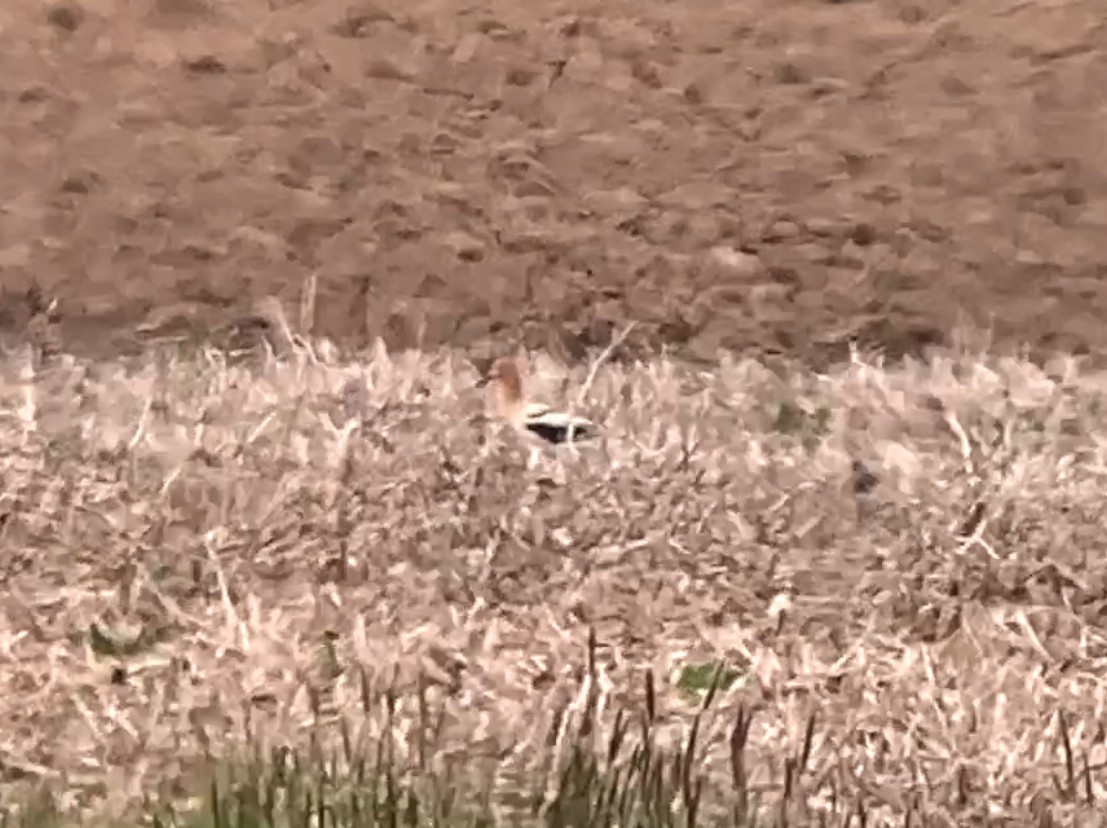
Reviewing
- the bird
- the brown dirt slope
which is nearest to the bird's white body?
the bird

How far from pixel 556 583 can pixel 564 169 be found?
54.4 inches

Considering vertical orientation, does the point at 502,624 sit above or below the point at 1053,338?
below

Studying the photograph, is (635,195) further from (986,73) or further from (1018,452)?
(1018,452)

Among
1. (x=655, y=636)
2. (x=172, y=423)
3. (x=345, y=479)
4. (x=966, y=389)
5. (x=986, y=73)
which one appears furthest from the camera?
Answer: (x=986, y=73)

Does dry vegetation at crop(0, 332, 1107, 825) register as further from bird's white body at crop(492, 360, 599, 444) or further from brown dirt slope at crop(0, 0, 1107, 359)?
brown dirt slope at crop(0, 0, 1107, 359)

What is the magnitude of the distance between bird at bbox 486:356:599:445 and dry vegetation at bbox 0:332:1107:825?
0.06 metres

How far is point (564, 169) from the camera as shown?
4.05 meters

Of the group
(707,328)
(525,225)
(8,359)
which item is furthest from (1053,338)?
(8,359)

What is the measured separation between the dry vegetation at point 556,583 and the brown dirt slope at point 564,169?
448 millimetres

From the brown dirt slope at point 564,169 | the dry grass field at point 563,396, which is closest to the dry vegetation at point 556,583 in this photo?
the dry grass field at point 563,396

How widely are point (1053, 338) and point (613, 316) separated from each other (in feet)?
3.13

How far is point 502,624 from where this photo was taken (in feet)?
9.27

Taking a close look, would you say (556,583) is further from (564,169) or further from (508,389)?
(564,169)

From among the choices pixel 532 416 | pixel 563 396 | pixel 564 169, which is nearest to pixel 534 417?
pixel 532 416
